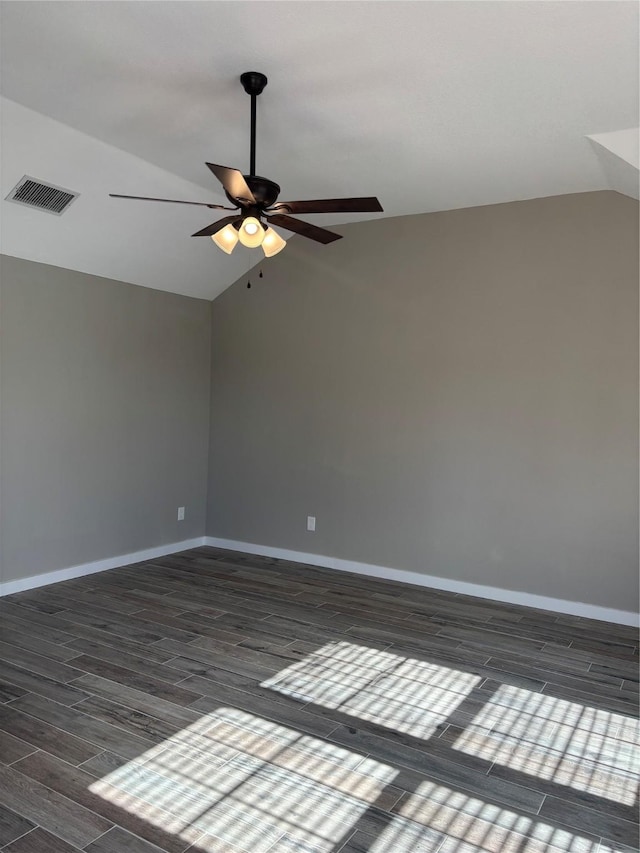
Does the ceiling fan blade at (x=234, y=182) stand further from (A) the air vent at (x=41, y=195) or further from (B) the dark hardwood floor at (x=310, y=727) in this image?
(B) the dark hardwood floor at (x=310, y=727)

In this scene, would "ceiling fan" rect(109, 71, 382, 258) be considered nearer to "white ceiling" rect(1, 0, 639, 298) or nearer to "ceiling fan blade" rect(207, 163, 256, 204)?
"ceiling fan blade" rect(207, 163, 256, 204)

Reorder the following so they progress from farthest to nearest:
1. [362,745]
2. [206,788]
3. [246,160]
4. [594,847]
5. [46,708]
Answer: [246,160], [46,708], [362,745], [206,788], [594,847]

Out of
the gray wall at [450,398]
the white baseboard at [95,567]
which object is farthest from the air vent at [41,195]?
the white baseboard at [95,567]

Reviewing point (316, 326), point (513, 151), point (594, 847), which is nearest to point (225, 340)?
point (316, 326)

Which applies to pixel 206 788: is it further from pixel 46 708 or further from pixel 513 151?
pixel 513 151

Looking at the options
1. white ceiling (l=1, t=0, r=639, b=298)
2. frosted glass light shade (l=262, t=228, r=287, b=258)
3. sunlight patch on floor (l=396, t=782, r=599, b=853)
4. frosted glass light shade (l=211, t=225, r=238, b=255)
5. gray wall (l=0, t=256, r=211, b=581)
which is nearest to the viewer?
sunlight patch on floor (l=396, t=782, r=599, b=853)

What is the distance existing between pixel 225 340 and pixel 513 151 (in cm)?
301

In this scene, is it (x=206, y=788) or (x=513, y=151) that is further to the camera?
(x=513, y=151)

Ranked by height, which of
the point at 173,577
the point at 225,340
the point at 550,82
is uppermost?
the point at 550,82

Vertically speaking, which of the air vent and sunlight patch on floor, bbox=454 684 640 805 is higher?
the air vent

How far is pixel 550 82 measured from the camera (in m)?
2.85

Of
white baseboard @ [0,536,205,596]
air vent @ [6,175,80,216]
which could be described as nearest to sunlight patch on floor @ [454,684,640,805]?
white baseboard @ [0,536,205,596]

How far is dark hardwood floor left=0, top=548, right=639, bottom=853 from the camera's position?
203 cm

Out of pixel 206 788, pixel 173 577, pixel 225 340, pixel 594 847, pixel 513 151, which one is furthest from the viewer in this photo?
pixel 225 340
